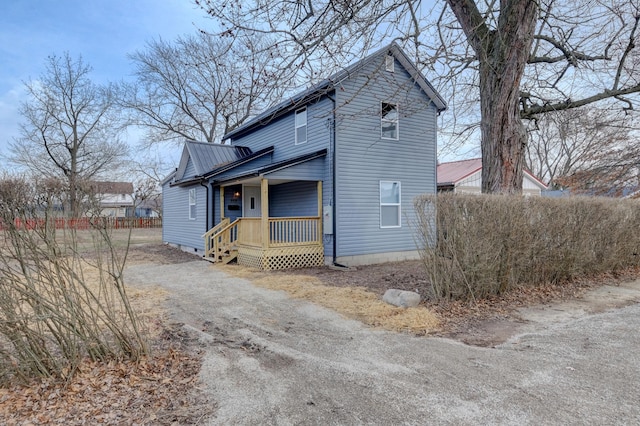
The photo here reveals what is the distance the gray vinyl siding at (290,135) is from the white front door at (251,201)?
140cm

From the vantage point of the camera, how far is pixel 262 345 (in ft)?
14.2

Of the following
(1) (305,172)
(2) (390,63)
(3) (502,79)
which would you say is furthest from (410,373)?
(2) (390,63)

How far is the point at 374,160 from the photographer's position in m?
11.4

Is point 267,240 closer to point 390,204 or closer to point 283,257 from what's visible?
point 283,257

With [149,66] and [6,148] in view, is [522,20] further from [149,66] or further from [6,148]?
[6,148]

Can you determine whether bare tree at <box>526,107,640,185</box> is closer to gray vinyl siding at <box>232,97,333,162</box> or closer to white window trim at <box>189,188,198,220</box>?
gray vinyl siding at <box>232,97,333,162</box>

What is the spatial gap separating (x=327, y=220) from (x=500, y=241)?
18.0 feet

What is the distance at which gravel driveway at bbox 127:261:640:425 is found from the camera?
2793 millimetres

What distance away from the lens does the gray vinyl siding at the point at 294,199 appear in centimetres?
1159

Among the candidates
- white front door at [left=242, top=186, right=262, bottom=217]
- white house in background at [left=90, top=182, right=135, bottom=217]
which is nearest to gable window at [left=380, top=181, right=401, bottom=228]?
white front door at [left=242, top=186, right=262, bottom=217]

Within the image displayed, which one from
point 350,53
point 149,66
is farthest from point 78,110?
point 350,53

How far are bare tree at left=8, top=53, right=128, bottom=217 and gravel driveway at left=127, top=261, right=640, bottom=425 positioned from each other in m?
28.7

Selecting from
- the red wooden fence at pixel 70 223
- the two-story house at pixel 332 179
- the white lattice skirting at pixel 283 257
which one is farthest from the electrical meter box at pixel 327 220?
the red wooden fence at pixel 70 223

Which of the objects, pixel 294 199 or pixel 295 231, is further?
pixel 294 199
